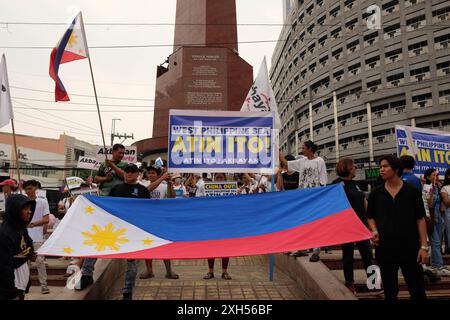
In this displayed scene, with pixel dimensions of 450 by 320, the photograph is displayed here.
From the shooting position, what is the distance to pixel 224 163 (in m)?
6.17

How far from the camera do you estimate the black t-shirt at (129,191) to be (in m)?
5.02

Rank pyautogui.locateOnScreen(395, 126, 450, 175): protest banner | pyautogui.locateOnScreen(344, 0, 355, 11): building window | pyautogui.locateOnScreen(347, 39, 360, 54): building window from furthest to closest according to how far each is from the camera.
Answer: pyautogui.locateOnScreen(344, 0, 355, 11): building window < pyautogui.locateOnScreen(347, 39, 360, 54): building window < pyautogui.locateOnScreen(395, 126, 450, 175): protest banner

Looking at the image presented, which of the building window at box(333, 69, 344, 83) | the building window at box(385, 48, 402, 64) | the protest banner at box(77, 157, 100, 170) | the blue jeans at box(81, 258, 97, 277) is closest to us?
the blue jeans at box(81, 258, 97, 277)

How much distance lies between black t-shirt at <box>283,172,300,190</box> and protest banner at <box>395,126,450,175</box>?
2.04 m

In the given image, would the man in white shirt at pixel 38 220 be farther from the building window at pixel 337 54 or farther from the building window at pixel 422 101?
the building window at pixel 337 54

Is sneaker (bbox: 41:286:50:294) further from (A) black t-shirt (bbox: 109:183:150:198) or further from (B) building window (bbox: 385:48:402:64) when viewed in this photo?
(B) building window (bbox: 385:48:402:64)

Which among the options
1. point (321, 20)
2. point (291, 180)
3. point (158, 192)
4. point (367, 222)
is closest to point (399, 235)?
point (367, 222)

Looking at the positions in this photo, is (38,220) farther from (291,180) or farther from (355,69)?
(355,69)

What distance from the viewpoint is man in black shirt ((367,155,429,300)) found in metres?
3.68

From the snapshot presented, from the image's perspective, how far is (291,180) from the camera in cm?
695

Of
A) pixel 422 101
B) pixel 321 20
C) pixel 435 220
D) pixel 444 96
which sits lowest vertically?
pixel 435 220

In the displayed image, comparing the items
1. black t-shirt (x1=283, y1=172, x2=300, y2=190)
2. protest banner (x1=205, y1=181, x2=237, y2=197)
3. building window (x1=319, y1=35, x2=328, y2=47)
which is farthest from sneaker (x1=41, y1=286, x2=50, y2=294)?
building window (x1=319, y1=35, x2=328, y2=47)

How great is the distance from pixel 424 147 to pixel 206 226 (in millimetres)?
5476
